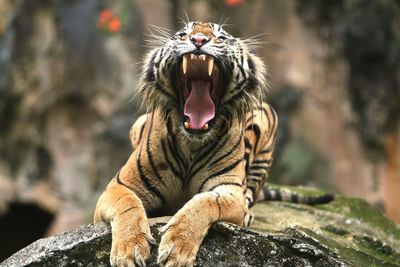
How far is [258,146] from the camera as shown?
5.24m

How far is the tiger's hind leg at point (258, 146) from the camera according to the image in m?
5.00

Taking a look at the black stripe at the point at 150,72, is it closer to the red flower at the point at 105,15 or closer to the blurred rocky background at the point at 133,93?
the blurred rocky background at the point at 133,93

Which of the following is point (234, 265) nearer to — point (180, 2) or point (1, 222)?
point (180, 2)

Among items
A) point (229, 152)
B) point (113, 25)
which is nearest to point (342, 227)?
point (229, 152)

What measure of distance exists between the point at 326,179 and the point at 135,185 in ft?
22.3

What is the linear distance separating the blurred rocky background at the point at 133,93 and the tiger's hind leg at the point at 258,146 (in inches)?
196

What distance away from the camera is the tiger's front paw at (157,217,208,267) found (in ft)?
11.1

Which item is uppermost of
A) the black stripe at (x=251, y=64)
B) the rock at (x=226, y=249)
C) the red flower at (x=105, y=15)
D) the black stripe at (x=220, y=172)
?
the red flower at (x=105, y=15)

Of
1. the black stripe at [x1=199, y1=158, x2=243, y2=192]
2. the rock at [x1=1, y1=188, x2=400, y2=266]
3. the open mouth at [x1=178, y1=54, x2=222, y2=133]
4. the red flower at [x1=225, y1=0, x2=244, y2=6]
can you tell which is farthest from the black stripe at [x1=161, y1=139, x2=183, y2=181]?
the red flower at [x1=225, y1=0, x2=244, y2=6]

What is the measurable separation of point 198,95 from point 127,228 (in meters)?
0.77

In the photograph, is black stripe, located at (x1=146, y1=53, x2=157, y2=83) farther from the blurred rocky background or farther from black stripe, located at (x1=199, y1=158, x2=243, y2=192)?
the blurred rocky background

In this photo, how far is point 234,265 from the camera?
3631mm

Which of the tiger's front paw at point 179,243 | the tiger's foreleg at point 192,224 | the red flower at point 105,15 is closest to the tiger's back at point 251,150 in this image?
the tiger's foreleg at point 192,224

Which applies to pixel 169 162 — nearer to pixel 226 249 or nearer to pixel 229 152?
pixel 229 152
